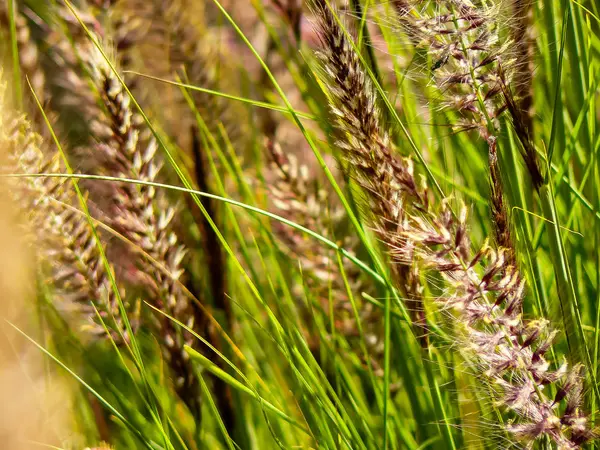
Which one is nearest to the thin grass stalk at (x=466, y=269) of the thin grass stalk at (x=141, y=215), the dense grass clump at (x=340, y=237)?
the dense grass clump at (x=340, y=237)

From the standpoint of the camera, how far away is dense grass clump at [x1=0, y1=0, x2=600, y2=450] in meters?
0.48

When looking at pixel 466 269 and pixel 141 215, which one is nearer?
pixel 466 269

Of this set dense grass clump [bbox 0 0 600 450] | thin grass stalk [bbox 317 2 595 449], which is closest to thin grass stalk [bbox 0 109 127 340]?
dense grass clump [bbox 0 0 600 450]

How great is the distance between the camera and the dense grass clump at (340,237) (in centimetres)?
48

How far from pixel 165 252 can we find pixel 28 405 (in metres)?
0.36

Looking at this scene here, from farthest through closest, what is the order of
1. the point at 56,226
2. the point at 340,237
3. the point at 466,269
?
the point at 340,237 < the point at 56,226 < the point at 466,269

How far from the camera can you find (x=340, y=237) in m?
1.01

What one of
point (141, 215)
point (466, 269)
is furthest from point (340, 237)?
point (466, 269)

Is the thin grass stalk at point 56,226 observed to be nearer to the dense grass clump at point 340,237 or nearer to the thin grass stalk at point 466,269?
the dense grass clump at point 340,237

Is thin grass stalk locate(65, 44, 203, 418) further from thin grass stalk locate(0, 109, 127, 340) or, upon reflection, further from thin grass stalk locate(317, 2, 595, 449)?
thin grass stalk locate(317, 2, 595, 449)

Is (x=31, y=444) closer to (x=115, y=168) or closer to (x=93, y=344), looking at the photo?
(x=115, y=168)

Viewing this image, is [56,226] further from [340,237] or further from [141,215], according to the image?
[340,237]

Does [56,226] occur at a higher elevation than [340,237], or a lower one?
higher

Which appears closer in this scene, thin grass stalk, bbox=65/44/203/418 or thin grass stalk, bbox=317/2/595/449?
thin grass stalk, bbox=317/2/595/449
